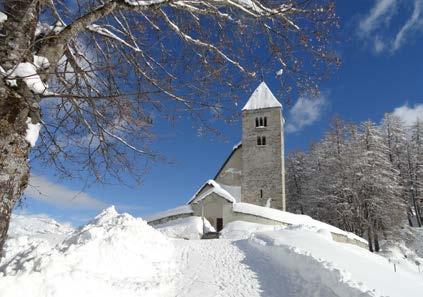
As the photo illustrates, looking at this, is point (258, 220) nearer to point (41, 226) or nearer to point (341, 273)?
point (41, 226)

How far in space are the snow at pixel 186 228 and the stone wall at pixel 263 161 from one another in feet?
28.9

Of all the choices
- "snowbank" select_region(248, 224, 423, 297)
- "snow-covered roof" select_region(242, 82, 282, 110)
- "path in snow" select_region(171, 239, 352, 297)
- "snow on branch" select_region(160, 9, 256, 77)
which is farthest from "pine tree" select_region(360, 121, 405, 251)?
"snow on branch" select_region(160, 9, 256, 77)

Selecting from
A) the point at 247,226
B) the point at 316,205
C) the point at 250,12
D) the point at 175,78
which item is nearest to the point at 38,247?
the point at 175,78

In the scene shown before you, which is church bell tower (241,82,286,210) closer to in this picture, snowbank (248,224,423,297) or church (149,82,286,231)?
church (149,82,286,231)

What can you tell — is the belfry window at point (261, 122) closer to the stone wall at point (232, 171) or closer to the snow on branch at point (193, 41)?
the stone wall at point (232, 171)

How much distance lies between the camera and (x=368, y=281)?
7.67 m

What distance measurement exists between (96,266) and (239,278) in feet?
11.0

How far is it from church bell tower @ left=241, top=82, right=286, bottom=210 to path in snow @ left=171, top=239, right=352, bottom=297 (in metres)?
22.8

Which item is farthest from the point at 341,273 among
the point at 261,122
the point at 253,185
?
the point at 261,122

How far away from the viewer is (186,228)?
26.4 metres

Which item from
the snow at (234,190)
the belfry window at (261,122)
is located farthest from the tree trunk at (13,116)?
the belfry window at (261,122)

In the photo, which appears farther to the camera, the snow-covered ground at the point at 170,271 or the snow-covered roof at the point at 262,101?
the snow-covered roof at the point at 262,101

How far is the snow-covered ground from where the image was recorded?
559 cm

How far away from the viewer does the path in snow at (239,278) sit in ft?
25.2
